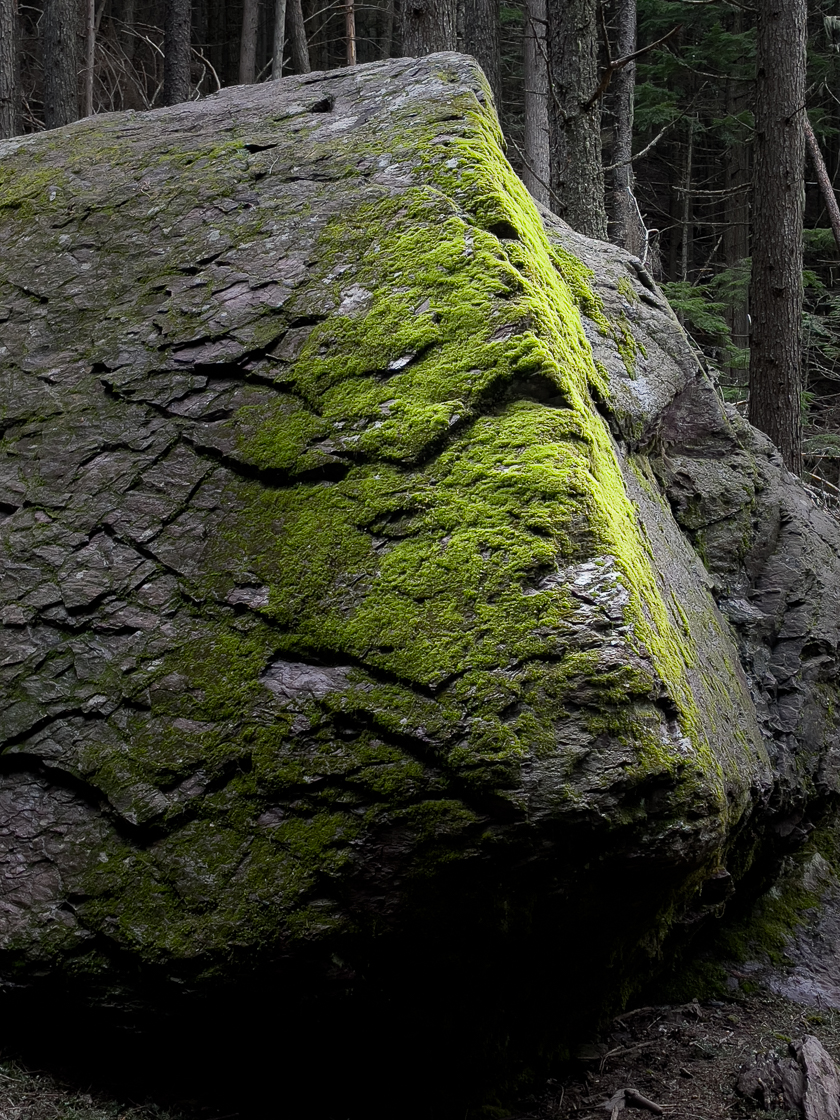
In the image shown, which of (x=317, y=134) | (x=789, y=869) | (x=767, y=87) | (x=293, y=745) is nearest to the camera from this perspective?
(x=293, y=745)

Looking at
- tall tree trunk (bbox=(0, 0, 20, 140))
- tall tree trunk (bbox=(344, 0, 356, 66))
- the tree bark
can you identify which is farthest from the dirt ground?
tall tree trunk (bbox=(344, 0, 356, 66))

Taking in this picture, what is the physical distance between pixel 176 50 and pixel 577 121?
355 inches

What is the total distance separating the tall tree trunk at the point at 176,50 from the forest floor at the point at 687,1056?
1399 cm

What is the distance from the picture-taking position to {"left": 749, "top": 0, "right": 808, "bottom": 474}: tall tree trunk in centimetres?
845

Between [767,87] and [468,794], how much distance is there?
8.78m

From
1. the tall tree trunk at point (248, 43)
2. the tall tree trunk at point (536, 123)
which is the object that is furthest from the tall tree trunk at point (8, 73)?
the tall tree trunk at point (536, 123)

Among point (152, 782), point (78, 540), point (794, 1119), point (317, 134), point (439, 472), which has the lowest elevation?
point (794, 1119)

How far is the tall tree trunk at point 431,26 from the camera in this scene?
798 cm

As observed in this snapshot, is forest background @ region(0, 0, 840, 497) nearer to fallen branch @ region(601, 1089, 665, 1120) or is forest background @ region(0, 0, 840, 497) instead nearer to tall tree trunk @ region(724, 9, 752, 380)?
tall tree trunk @ region(724, 9, 752, 380)

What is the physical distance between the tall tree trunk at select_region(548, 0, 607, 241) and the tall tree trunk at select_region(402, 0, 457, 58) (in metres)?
1.02

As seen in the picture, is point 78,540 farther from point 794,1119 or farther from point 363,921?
point 794,1119

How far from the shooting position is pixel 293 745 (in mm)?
2496

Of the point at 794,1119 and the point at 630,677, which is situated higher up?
the point at 630,677

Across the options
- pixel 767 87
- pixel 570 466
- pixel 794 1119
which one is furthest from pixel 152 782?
pixel 767 87
